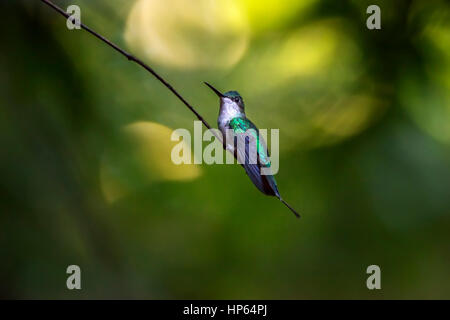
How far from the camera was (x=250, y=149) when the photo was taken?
182cm

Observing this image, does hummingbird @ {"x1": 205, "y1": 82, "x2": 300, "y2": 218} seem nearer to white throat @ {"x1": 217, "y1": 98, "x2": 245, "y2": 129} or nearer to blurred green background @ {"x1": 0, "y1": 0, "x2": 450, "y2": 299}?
white throat @ {"x1": 217, "y1": 98, "x2": 245, "y2": 129}

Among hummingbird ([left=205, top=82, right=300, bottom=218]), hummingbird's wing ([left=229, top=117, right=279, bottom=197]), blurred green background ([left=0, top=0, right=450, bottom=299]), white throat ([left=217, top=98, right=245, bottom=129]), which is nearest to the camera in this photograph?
hummingbird's wing ([left=229, top=117, right=279, bottom=197])

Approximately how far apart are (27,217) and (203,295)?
1233 mm

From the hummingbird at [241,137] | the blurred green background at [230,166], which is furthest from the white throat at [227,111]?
the blurred green background at [230,166]

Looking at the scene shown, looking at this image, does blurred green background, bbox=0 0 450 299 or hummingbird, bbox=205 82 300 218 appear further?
blurred green background, bbox=0 0 450 299

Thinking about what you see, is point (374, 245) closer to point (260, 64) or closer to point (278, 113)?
point (278, 113)

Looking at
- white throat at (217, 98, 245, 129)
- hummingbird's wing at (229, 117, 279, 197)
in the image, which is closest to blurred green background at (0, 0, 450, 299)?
white throat at (217, 98, 245, 129)

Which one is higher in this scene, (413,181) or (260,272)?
(413,181)

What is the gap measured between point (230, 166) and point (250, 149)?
113cm

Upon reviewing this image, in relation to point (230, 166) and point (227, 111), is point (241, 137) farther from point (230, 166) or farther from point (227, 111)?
point (230, 166)

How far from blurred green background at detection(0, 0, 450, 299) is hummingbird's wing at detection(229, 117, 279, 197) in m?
0.86

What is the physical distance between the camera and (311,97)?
126 inches

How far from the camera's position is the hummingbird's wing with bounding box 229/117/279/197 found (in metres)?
1.55

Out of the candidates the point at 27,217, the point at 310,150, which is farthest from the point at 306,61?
the point at 27,217
